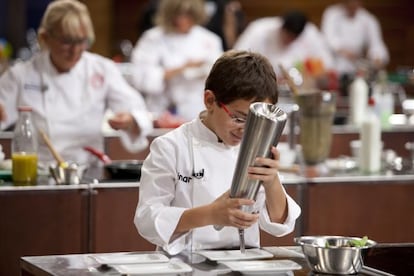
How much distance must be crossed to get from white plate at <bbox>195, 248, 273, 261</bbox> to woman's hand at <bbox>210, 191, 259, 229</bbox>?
0.24ft

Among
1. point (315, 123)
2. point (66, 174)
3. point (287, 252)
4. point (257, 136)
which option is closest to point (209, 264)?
point (287, 252)

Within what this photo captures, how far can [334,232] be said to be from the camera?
4.12 metres

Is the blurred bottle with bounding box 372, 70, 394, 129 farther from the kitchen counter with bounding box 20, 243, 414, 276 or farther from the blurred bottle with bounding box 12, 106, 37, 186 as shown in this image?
the kitchen counter with bounding box 20, 243, 414, 276

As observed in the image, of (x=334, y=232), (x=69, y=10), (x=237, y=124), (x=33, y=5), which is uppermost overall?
(x=33, y=5)

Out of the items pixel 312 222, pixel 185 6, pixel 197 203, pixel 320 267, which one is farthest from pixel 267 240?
pixel 185 6

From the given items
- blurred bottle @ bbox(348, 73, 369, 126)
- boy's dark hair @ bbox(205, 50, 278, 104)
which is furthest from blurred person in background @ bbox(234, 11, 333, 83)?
boy's dark hair @ bbox(205, 50, 278, 104)

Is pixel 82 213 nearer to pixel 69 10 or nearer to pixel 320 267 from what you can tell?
pixel 69 10

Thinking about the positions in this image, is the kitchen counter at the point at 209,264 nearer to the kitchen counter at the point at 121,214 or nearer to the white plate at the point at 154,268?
the white plate at the point at 154,268

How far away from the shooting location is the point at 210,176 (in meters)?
2.76

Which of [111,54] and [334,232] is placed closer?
[334,232]

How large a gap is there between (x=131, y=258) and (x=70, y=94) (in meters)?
2.10

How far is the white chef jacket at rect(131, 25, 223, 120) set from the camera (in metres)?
6.53

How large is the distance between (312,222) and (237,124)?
1.54 m

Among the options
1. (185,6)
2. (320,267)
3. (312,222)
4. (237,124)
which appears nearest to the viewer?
(320,267)
